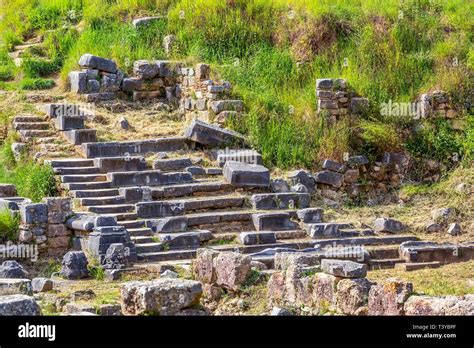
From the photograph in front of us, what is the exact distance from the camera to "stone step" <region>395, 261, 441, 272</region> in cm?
2138

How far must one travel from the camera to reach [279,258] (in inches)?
706

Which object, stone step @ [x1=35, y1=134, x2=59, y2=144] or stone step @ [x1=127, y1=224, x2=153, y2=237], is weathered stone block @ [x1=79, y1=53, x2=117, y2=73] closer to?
stone step @ [x1=35, y1=134, x2=59, y2=144]

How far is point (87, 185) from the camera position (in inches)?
912

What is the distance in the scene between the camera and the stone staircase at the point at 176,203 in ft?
72.3

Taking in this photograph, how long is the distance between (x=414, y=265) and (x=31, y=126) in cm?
789

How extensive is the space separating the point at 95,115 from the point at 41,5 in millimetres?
5218

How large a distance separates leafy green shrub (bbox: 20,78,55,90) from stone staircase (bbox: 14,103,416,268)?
6.45 ft

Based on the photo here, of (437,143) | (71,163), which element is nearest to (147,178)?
(71,163)

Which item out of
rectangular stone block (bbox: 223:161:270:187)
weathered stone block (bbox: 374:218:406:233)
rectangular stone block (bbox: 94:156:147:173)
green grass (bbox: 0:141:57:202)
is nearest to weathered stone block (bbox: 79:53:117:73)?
green grass (bbox: 0:141:57:202)

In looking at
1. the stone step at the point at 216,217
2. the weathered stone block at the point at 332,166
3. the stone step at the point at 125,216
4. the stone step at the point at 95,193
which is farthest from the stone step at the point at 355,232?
the stone step at the point at 95,193
